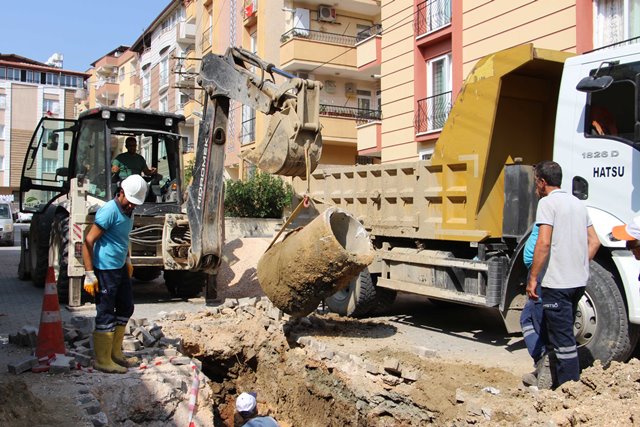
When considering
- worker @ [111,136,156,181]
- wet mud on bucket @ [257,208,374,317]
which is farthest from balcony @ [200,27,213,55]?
wet mud on bucket @ [257,208,374,317]

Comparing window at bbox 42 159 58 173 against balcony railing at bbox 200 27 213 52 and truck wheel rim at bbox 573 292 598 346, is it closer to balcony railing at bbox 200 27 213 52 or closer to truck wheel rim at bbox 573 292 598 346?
truck wheel rim at bbox 573 292 598 346

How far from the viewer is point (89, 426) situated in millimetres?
4277

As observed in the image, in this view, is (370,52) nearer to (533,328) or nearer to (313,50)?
(313,50)

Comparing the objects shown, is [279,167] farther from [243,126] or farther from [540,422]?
[243,126]

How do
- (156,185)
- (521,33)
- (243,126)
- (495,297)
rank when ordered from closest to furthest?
(495,297) → (156,185) → (521,33) → (243,126)

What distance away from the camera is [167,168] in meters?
10.3

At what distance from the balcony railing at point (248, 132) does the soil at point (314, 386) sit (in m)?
18.4

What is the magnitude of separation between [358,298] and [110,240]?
3947 mm

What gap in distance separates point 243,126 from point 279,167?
21.8 metres

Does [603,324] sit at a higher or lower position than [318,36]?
lower

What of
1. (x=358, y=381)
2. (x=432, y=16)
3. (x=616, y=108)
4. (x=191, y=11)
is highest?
(x=191, y=11)

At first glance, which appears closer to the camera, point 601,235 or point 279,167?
point 601,235

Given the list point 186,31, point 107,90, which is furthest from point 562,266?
point 107,90

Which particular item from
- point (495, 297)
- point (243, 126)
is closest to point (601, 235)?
point (495, 297)
